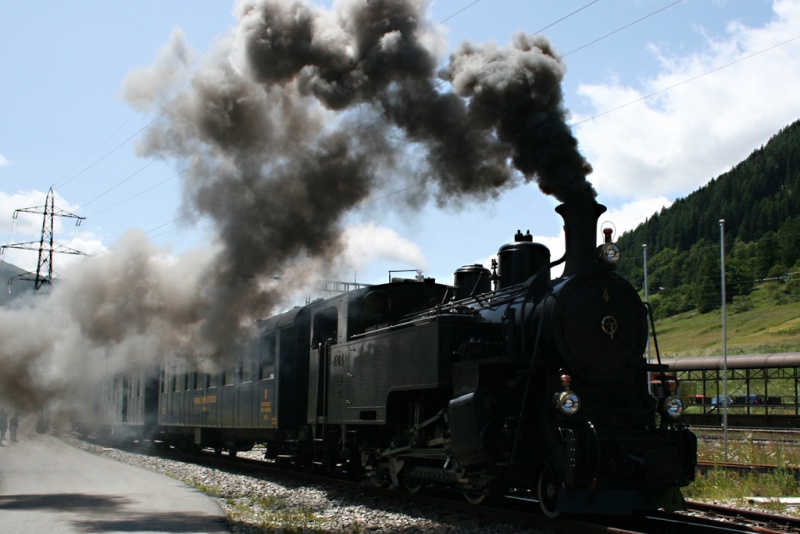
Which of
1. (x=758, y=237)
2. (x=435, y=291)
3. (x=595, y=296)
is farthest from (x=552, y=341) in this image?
(x=758, y=237)

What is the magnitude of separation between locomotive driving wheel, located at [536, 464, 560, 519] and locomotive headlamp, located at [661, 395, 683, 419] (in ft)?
5.19

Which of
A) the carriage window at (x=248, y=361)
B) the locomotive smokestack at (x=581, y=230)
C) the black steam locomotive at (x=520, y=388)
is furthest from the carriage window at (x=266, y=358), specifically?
the locomotive smokestack at (x=581, y=230)

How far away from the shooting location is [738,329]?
104 m

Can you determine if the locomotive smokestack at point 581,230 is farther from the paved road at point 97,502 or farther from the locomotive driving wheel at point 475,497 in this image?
the paved road at point 97,502

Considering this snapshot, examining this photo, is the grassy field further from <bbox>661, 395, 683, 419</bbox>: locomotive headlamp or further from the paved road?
<bbox>661, 395, 683, 419</bbox>: locomotive headlamp

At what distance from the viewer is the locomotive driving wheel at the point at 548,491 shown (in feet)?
27.8

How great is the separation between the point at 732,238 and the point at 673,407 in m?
→ 159

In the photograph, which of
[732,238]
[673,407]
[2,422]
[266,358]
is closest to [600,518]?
[673,407]

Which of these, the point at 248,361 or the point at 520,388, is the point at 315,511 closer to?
the point at 520,388

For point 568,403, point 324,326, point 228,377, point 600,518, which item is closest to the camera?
point 568,403

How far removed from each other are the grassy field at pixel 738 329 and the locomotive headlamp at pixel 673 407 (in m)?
70.0

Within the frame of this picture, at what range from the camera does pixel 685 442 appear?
349 inches

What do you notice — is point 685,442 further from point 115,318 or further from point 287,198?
point 115,318

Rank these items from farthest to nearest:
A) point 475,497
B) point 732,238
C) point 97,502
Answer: point 732,238 → point 97,502 → point 475,497
